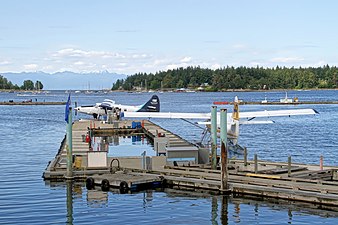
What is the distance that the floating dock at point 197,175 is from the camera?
67.2ft

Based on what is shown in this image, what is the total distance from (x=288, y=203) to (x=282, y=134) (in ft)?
118

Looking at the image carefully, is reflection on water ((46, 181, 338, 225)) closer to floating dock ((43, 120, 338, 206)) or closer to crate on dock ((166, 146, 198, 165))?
floating dock ((43, 120, 338, 206))

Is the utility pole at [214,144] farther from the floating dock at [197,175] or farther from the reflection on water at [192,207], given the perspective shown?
the reflection on water at [192,207]

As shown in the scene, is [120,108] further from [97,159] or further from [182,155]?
[182,155]

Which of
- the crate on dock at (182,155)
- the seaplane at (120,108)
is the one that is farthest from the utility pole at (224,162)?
the seaplane at (120,108)

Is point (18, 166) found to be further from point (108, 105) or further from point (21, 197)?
point (108, 105)

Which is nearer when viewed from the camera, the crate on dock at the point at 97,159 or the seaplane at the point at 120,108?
the crate on dock at the point at 97,159

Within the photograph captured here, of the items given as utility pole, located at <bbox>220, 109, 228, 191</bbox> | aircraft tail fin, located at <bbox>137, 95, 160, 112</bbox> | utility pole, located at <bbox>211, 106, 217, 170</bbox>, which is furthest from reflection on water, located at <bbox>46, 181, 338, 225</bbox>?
aircraft tail fin, located at <bbox>137, 95, 160, 112</bbox>

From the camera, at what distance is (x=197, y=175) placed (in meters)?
23.5

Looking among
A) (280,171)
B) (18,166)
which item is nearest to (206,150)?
(280,171)

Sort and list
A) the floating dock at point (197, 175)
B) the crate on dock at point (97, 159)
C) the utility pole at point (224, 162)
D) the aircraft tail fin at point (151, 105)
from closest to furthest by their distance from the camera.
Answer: the floating dock at point (197, 175) → the utility pole at point (224, 162) → the crate on dock at point (97, 159) → the aircraft tail fin at point (151, 105)

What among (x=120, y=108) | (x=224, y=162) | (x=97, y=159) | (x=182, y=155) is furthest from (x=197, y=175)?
(x=120, y=108)

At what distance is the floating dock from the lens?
2047cm

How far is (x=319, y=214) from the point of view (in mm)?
18953
